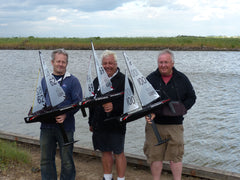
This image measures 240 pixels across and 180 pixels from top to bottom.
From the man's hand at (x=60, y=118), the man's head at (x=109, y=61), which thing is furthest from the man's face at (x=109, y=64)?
the man's hand at (x=60, y=118)

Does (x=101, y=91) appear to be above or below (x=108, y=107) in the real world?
above

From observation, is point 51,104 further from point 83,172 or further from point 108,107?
point 83,172

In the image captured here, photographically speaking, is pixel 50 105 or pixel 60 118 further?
Result: pixel 50 105

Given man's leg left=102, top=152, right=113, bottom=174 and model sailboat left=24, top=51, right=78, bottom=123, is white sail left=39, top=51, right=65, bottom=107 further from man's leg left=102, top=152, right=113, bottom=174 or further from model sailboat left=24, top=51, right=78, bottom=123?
man's leg left=102, top=152, right=113, bottom=174

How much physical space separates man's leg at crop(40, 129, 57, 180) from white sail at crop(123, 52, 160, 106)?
1.32 m

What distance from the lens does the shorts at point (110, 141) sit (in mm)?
3924

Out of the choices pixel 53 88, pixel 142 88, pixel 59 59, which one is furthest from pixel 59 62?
pixel 142 88

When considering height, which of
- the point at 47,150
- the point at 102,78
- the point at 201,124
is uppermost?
the point at 102,78

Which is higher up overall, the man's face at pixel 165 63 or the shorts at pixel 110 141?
the man's face at pixel 165 63

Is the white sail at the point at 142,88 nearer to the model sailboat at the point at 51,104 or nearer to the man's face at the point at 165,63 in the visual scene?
the man's face at the point at 165,63

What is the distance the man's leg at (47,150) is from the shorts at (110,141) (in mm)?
655

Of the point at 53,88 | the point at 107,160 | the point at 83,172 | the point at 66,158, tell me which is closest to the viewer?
the point at 53,88

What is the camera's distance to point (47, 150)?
146 inches

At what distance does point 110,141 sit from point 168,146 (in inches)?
33.5
